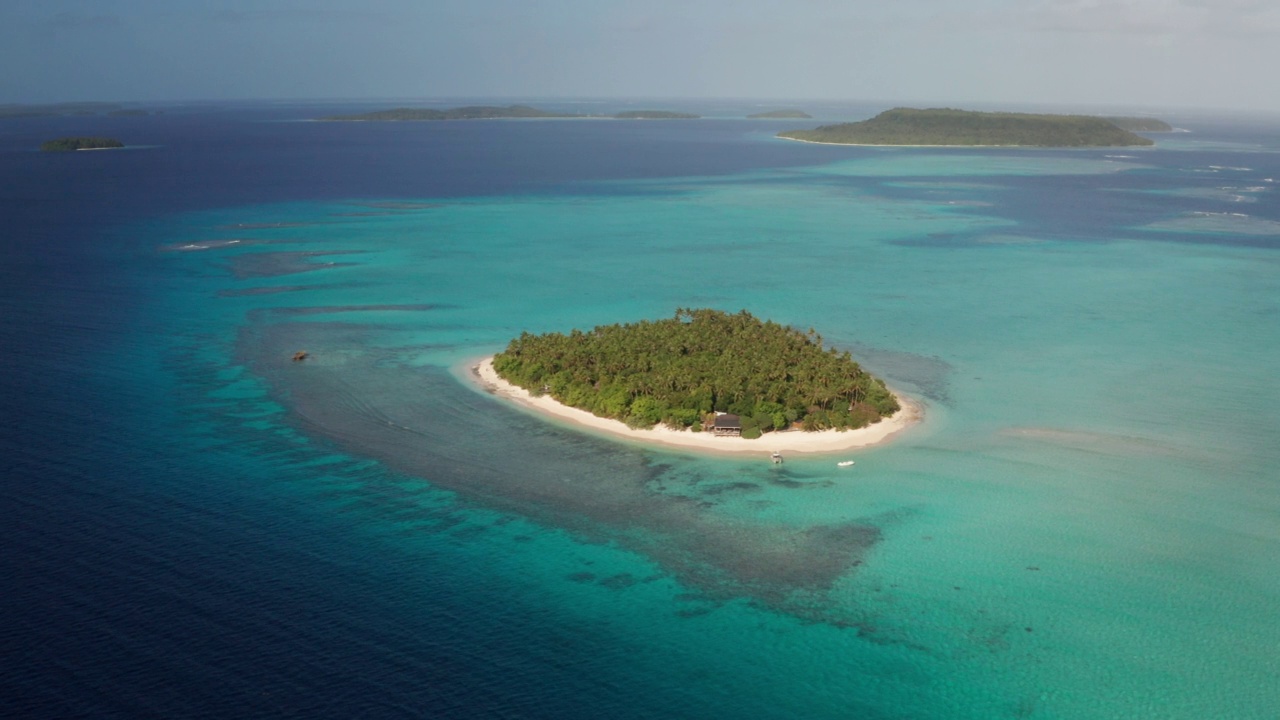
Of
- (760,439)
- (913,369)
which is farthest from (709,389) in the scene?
(913,369)

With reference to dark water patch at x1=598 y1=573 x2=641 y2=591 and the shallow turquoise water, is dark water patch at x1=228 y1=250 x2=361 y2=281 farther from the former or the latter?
dark water patch at x1=598 y1=573 x2=641 y2=591

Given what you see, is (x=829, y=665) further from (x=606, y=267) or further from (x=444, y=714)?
(x=606, y=267)

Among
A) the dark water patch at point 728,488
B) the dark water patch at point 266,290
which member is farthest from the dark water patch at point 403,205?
the dark water patch at point 728,488

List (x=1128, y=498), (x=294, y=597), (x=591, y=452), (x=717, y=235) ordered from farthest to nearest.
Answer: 1. (x=717, y=235)
2. (x=591, y=452)
3. (x=1128, y=498)
4. (x=294, y=597)

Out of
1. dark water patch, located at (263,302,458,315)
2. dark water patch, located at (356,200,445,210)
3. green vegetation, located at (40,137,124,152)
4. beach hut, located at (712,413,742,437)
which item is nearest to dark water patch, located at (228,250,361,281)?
dark water patch, located at (263,302,458,315)

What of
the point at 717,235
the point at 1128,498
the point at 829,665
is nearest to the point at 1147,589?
the point at 1128,498

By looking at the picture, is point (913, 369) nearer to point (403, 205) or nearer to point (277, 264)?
point (277, 264)

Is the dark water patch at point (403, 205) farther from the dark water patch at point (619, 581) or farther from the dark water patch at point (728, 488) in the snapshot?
the dark water patch at point (619, 581)
